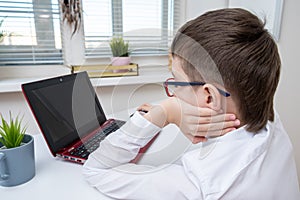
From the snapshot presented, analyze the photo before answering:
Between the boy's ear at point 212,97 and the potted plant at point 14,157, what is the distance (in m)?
0.47

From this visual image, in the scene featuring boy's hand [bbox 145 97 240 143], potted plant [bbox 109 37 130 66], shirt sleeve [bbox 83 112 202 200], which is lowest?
shirt sleeve [bbox 83 112 202 200]

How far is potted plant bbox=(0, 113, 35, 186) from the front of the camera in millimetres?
596

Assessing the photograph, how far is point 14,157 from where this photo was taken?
60cm

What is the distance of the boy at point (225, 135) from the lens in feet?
1.61

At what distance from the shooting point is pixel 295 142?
4.91 feet

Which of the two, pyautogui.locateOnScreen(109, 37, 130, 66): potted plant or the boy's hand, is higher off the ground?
pyautogui.locateOnScreen(109, 37, 130, 66): potted plant

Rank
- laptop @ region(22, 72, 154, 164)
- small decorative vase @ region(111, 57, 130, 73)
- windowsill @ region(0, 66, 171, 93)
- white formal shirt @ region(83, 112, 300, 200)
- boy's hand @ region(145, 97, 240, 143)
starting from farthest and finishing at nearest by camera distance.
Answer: small decorative vase @ region(111, 57, 130, 73) → windowsill @ region(0, 66, 171, 93) → laptop @ region(22, 72, 154, 164) → boy's hand @ region(145, 97, 240, 143) → white formal shirt @ region(83, 112, 300, 200)

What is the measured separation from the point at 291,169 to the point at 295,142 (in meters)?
1.07

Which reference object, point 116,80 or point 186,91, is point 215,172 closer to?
point 186,91

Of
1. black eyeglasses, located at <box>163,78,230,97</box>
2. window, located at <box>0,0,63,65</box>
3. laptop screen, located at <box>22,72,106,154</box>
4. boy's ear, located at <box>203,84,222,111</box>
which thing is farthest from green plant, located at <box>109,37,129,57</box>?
boy's ear, located at <box>203,84,222,111</box>

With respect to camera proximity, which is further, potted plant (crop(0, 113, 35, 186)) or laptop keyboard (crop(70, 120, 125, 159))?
laptop keyboard (crop(70, 120, 125, 159))

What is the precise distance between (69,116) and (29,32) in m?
0.70

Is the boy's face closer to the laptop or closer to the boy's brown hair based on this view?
the boy's brown hair

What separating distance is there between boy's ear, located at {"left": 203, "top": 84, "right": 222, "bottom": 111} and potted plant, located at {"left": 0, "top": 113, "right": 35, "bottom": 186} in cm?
47
